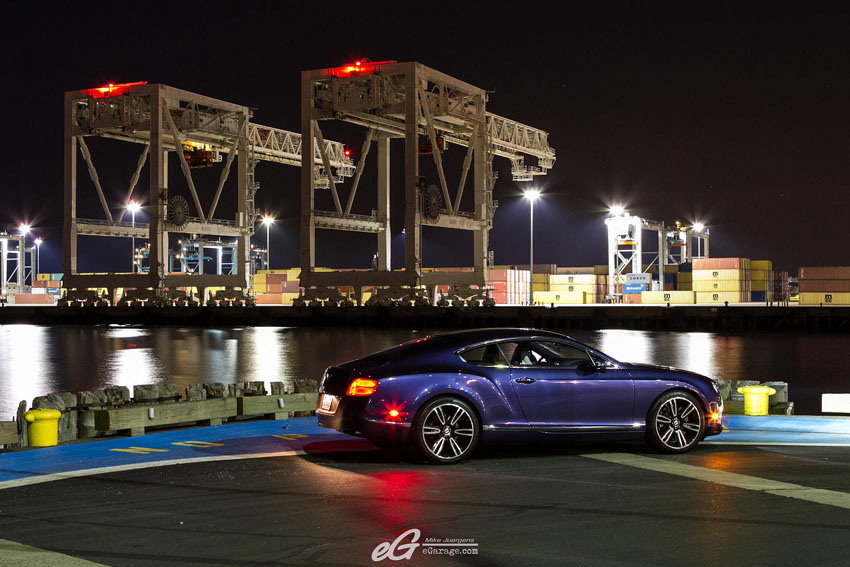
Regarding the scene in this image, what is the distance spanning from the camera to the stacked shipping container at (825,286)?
276 ft

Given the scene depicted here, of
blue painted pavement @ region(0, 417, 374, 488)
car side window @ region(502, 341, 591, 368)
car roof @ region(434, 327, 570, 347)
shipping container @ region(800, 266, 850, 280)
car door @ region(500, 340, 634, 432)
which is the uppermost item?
shipping container @ region(800, 266, 850, 280)

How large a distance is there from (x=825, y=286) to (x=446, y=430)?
277 feet

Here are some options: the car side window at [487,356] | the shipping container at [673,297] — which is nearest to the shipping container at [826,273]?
the shipping container at [673,297]

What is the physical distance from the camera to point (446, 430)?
8.78 m

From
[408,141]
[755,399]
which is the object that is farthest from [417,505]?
[408,141]

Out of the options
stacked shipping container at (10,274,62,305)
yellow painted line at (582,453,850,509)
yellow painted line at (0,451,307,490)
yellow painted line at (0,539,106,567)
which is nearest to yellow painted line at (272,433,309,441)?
yellow painted line at (0,451,307,490)

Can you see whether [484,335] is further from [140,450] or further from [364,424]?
[140,450]

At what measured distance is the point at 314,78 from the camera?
60156 millimetres

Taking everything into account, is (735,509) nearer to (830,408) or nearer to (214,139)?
(830,408)

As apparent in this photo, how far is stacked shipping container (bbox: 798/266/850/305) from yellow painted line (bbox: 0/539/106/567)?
3403 inches

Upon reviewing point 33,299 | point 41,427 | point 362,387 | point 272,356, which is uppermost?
point 33,299

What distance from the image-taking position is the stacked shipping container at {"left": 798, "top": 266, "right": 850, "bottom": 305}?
8406 centimetres

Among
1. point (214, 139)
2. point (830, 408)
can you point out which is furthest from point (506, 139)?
point (830, 408)

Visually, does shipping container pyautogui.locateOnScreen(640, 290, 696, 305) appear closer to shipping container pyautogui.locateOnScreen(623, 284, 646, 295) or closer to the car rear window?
shipping container pyautogui.locateOnScreen(623, 284, 646, 295)
